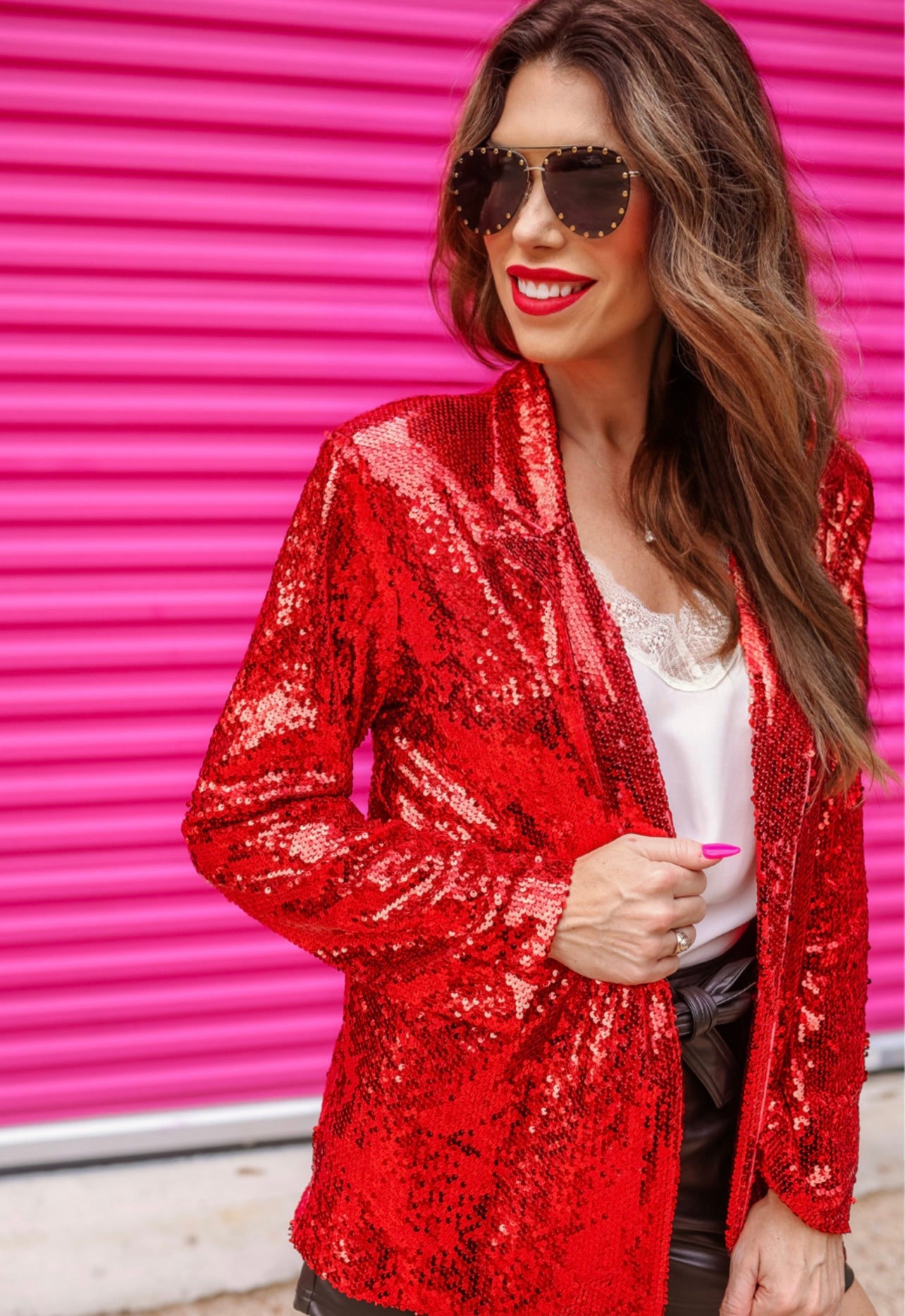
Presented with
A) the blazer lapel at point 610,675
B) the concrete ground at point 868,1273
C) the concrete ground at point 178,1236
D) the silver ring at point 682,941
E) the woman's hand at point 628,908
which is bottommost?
the concrete ground at point 868,1273

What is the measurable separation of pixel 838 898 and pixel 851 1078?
271 mm

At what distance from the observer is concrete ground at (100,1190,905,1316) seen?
111 inches

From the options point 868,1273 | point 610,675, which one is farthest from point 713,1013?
point 868,1273

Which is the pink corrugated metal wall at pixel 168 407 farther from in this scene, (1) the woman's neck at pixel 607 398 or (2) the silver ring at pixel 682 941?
(2) the silver ring at pixel 682 941

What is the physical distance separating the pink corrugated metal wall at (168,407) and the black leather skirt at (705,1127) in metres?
1.69

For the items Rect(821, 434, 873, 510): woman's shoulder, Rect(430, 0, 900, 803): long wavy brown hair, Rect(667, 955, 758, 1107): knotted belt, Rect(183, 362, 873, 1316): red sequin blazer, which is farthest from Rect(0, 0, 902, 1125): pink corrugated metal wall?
Rect(667, 955, 758, 1107): knotted belt

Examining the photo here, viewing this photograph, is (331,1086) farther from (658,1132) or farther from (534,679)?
(534,679)

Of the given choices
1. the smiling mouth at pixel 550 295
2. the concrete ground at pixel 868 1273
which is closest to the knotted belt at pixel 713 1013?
the smiling mouth at pixel 550 295

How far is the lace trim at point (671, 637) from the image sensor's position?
62.8 inches

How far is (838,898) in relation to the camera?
1.75 m

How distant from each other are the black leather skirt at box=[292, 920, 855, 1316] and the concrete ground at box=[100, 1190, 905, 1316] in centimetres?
114

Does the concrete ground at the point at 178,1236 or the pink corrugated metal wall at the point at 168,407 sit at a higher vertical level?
the pink corrugated metal wall at the point at 168,407

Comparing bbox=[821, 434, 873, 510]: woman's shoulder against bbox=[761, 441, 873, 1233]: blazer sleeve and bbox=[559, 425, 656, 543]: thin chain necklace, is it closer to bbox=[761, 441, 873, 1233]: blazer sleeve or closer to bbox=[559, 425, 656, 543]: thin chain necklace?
bbox=[761, 441, 873, 1233]: blazer sleeve

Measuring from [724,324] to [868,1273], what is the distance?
8.17 feet
